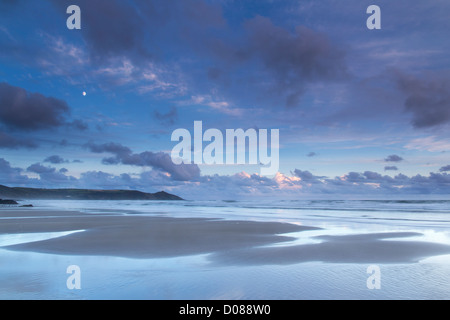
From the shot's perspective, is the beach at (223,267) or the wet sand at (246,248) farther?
the wet sand at (246,248)

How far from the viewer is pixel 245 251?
9.23 m
